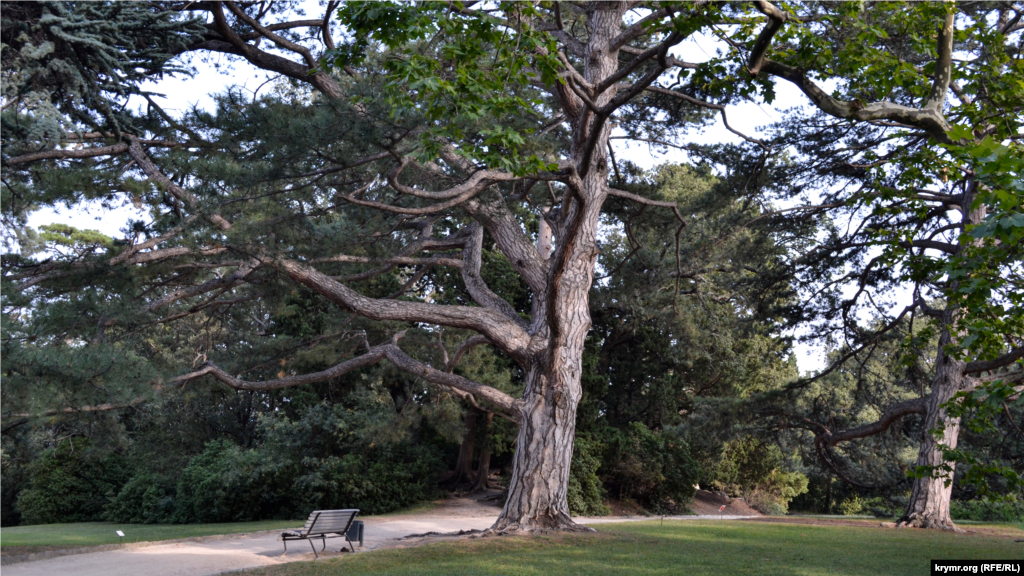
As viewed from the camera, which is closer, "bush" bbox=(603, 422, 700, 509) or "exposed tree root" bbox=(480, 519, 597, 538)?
"exposed tree root" bbox=(480, 519, 597, 538)

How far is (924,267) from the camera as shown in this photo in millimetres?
6121

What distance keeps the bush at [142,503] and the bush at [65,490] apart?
0.63 m

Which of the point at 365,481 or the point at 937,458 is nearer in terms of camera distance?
the point at 937,458

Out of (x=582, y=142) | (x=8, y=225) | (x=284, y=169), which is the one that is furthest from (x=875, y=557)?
(x=8, y=225)

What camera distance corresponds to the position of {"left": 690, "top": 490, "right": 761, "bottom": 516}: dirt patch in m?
24.6

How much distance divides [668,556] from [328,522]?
4.68 m

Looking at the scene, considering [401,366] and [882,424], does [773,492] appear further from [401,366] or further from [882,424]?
[401,366]

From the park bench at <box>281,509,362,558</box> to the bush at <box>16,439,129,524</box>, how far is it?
14676 millimetres

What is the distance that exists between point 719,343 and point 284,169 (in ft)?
55.5

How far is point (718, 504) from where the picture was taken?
84.9 ft

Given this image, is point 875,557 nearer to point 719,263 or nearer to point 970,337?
point 970,337

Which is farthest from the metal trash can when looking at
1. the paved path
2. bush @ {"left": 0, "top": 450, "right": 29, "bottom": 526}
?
bush @ {"left": 0, "top": 450, "right": 29, "bottom": 526}

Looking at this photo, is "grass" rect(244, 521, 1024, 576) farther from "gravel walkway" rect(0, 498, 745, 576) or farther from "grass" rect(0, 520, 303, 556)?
"grass" rect(0, 520, 303, 556)

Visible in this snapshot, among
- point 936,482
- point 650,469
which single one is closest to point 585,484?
point 650,469
